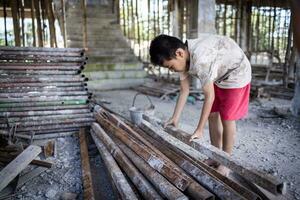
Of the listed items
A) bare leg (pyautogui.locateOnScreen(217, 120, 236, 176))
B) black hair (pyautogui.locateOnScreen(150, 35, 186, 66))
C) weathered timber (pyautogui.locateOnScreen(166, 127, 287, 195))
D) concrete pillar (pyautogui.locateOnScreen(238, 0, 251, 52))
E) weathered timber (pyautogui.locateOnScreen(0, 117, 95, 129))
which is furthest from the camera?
concrete pillar (pyautogui.locateOnScreen(238, 0, 251, 52))

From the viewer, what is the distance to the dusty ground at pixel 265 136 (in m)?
3.86

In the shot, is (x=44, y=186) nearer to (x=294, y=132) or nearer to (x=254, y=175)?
(x=254, y=175)

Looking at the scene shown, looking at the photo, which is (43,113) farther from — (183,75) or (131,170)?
(183,75)

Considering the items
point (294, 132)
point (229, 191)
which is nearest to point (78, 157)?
point (229, 191)

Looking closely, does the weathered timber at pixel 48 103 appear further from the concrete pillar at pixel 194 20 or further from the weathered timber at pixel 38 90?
the concrete pillar at pixel 194 20

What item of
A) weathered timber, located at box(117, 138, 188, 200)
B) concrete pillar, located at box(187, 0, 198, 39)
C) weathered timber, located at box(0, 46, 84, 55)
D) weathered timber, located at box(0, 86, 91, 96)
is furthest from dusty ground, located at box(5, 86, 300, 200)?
concrete pillar, located at box(187, 0, 198, 39)

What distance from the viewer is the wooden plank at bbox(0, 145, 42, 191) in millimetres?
2973

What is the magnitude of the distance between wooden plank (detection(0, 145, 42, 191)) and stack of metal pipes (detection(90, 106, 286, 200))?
0.81 m

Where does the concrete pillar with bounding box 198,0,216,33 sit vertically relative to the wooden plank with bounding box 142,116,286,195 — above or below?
above

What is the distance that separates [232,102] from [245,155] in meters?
1.27

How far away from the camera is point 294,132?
5445 millimetres

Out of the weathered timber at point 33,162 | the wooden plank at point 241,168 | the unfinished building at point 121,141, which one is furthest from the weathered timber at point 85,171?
the wooden plank at point 241,168

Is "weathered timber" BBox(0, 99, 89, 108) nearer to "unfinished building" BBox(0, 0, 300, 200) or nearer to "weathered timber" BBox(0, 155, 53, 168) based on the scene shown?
"unfinished building" BBox(0, 0, 300, 200)

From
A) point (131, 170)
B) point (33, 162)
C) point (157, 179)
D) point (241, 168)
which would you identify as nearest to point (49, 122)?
point (33, 162)
